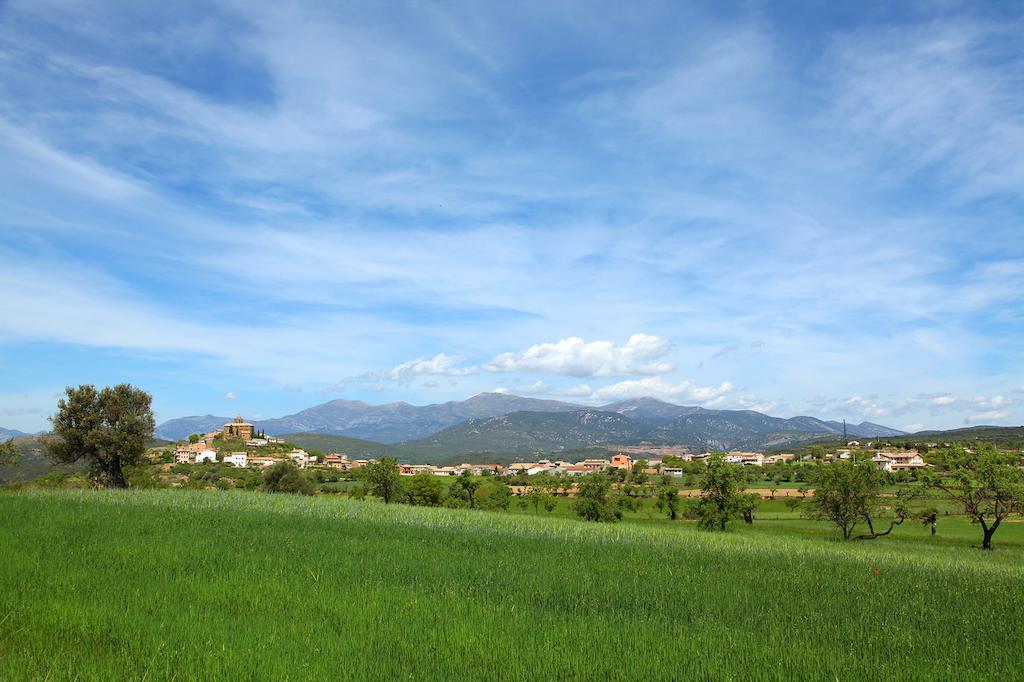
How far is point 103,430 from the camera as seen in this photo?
47250 millimetres

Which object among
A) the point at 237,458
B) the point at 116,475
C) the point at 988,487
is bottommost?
the point at 237,458

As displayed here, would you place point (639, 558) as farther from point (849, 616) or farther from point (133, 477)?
point (133, 477)

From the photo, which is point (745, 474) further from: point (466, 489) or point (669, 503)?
point (466, 489)

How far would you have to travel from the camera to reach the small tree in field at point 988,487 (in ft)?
146

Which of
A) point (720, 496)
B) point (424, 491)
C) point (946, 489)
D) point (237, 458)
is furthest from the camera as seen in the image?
point (237, 458)

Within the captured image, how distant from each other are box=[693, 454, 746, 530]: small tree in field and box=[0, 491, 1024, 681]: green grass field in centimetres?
3772

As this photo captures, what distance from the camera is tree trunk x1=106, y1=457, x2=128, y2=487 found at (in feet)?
160

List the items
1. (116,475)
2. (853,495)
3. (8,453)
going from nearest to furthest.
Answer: (8,453), (116,475), (853,495)

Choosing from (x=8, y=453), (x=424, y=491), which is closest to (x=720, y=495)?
(x=424, y=491)

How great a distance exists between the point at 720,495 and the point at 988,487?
64.0ft

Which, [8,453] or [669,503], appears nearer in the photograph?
[8,453]

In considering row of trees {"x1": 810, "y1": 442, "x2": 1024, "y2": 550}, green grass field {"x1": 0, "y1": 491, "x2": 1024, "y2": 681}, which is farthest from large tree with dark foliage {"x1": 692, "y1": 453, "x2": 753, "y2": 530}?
green grass field {"x1": 0, "y1": 491, "x2": 1024, "y2": 681}

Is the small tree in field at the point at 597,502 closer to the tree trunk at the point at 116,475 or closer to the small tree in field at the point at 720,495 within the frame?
the small tree in field at the point at 720,495

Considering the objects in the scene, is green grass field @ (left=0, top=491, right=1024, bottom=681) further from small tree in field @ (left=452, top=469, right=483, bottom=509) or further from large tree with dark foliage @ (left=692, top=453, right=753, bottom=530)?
small tree in field @ (left=452, top=469, right=483, bottom=509)
